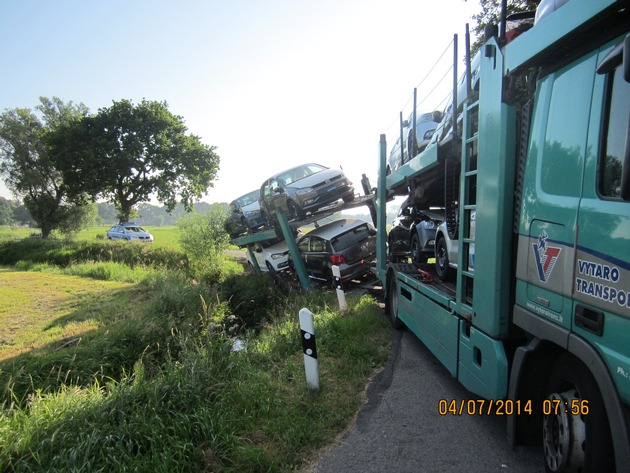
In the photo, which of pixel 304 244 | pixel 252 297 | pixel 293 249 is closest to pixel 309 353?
pixel 293 249

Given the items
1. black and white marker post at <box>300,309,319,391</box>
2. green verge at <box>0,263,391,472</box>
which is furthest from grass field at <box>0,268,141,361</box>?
black and white marker post at <box>300,309,319,391</box>

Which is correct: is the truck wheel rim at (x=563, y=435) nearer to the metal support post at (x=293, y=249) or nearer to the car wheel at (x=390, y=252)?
the car wheel at (x=390, y=252)

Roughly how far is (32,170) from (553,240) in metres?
38.0

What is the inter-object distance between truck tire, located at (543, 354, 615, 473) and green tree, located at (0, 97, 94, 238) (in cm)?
3448

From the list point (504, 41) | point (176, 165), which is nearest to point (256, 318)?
point (504, 41)

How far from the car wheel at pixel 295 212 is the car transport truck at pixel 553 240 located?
24.1 feet

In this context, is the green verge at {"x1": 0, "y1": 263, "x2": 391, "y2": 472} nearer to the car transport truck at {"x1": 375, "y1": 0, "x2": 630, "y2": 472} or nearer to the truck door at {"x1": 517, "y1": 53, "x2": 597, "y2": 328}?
the car transport truck at {"x1": 375, "y1": 0, "x2": 630, "y2": 472}

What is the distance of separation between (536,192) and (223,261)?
16772 mm

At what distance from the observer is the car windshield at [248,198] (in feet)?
49.4

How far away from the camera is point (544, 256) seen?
2.46 m

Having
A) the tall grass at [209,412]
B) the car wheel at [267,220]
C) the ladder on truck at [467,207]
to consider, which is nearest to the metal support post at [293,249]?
the car wheel at [267,220]

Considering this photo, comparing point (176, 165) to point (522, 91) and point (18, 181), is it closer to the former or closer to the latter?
point (18, 181)

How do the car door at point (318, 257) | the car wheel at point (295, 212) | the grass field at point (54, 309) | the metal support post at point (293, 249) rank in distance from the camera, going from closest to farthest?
the grass field at point (54, 309)
the car door at point (318, 257)
the car wheel at point (295, 212)
the metal support post at point (293, 249)

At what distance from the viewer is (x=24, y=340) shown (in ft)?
29.0
